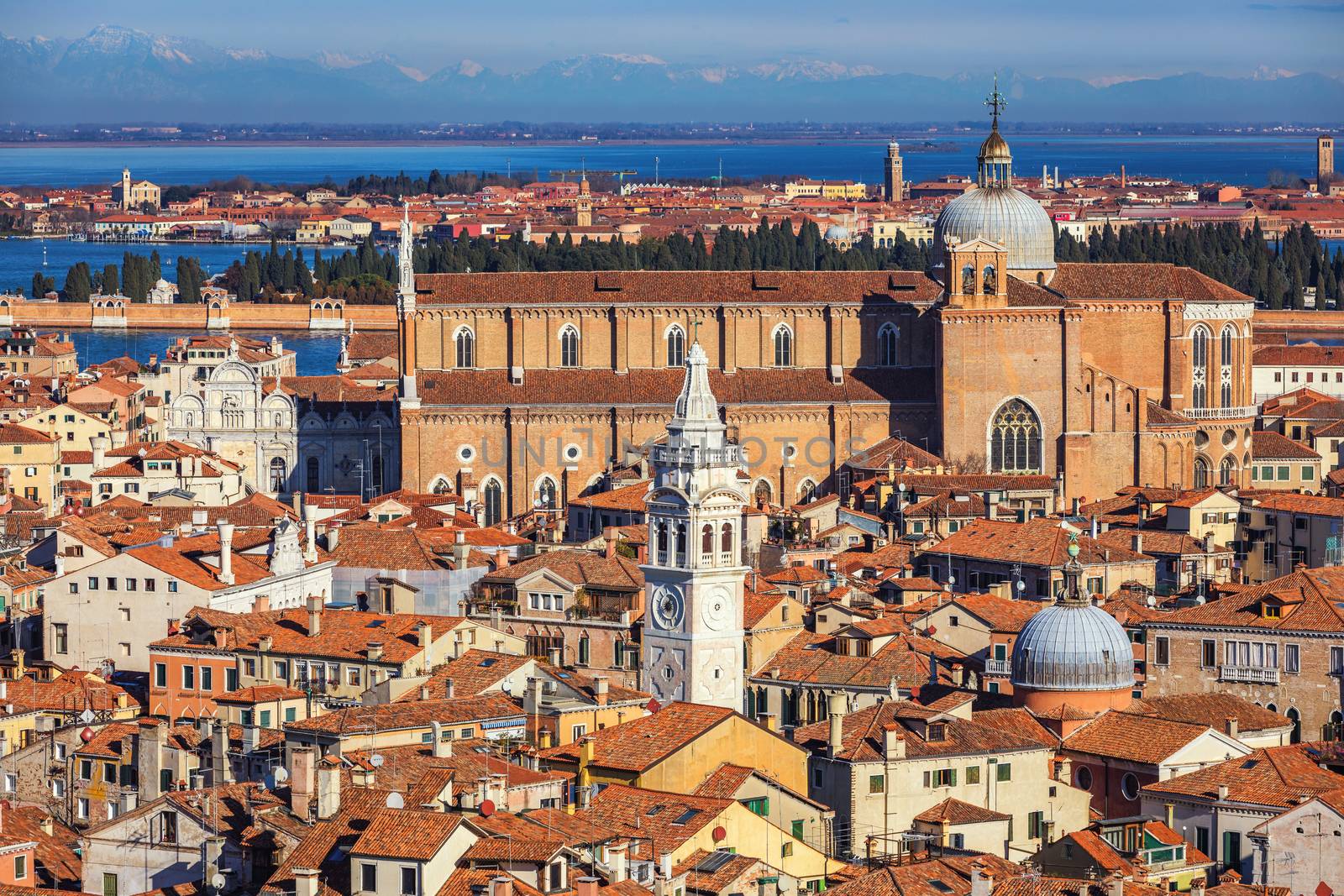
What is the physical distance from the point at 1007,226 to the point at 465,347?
877 centimetres

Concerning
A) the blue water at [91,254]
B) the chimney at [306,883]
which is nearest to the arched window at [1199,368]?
the chimney at [306,883]

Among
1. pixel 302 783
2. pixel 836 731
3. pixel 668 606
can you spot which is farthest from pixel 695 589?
pixel 302 783

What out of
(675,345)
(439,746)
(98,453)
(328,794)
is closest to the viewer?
(328,794)

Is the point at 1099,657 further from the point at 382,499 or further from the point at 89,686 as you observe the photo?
the point at 382,499

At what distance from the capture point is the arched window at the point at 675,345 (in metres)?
53.5

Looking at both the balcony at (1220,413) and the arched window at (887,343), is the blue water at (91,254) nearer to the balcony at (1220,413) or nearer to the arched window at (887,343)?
the arched window at (887,343)

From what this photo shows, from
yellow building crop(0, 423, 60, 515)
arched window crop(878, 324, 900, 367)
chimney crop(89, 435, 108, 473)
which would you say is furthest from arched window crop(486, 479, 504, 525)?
yellow building crop(0, 423, 60, 515)

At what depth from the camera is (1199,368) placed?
54281 millimetres

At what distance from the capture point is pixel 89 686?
2900 centimetres

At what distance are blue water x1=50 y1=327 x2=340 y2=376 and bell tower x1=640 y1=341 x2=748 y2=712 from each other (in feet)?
192

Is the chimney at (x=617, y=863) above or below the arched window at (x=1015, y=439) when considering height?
above

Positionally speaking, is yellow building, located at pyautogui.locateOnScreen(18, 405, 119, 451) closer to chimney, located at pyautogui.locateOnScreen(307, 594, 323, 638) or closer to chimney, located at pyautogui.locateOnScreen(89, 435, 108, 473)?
chimney, located at pyautogui.locateOnScreen(89, 435, 108, 473)

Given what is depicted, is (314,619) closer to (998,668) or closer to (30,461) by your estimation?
(998,668)

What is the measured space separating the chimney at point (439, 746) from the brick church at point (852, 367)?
88.3 feet
